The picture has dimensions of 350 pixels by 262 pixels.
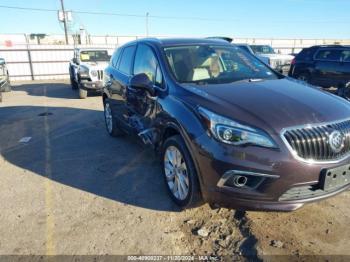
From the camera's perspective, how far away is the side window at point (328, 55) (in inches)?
432

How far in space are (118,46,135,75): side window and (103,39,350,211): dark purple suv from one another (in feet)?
3.29

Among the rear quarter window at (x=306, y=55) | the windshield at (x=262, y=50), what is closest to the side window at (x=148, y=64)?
the rear quarter window at (x=306, y=55)

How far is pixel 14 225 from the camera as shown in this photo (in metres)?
3.47

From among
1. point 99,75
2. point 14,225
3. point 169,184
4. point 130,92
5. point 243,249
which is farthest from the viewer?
point 99,75

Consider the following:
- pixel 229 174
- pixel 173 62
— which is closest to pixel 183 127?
pixel 229 174

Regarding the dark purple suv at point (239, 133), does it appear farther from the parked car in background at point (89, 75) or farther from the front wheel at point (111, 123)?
the parked car in background at point (89, 75)

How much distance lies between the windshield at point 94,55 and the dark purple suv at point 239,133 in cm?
1025

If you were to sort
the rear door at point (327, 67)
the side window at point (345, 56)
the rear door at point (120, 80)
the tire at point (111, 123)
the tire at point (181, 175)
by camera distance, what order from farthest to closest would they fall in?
the rear door at point (327, 67)
the side window at point (345, 56)
the tire at point (111, 123)
the rear door at point (120, 80)
the tire at point (181, 175)

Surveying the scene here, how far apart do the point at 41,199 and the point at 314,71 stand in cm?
1033

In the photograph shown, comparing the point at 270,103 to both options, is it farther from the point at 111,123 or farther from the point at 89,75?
the point at 89,75

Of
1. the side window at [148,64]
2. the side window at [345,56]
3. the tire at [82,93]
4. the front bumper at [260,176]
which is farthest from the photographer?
the tire at [82,93]

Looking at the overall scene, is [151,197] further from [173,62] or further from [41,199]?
[173,62]

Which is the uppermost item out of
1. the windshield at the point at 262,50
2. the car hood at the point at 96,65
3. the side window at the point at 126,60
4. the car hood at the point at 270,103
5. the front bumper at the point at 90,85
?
the side window at the point at 126,60

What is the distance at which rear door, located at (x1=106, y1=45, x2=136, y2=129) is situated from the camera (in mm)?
5195
